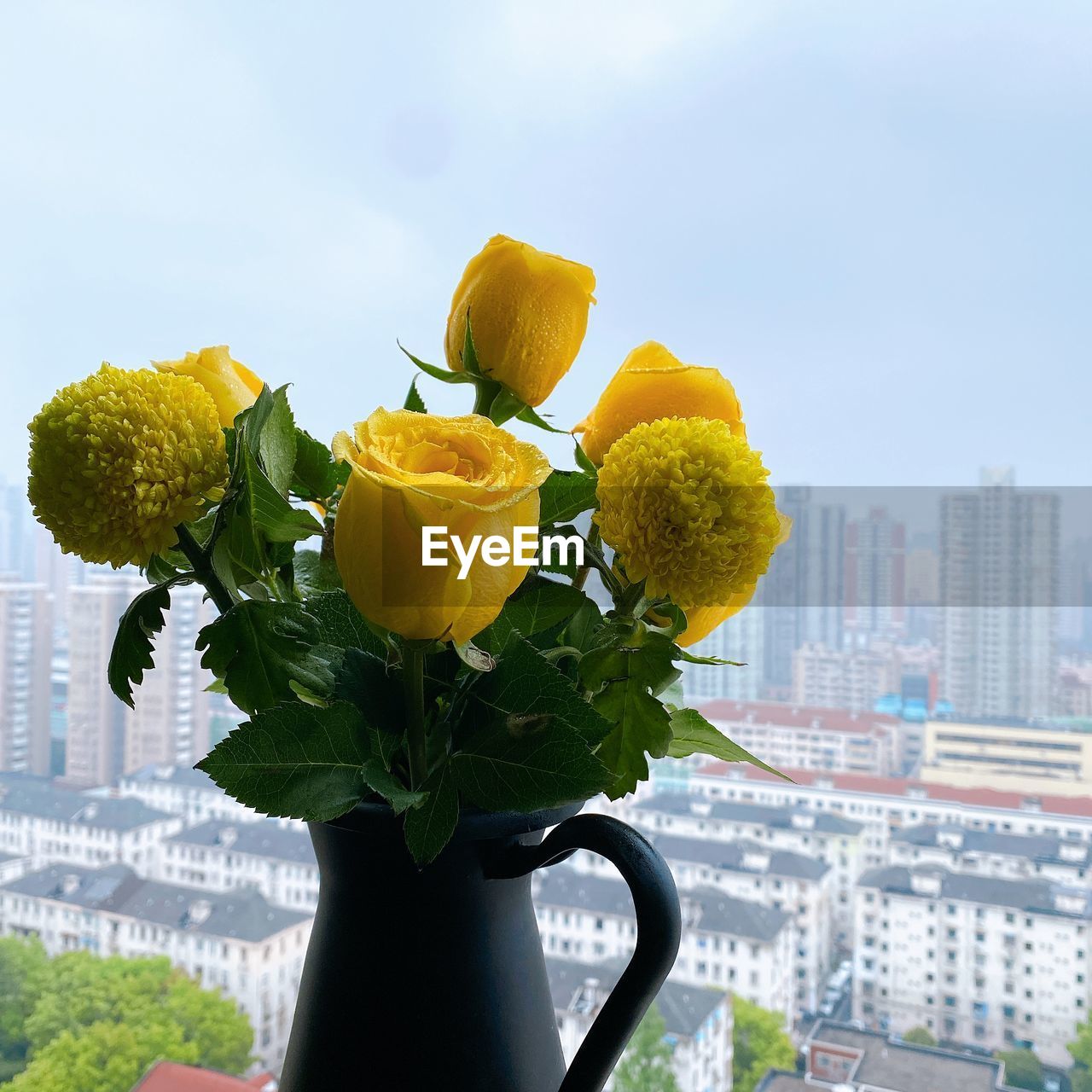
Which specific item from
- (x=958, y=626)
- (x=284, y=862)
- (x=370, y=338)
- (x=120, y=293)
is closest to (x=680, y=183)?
(x=370, y=338)

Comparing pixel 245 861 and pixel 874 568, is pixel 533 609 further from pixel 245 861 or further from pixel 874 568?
pixel 245 861

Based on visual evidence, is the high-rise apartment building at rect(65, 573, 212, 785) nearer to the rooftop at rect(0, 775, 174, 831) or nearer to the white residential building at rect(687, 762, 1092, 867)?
the rooftop at rect(0, 775, 174, 831)

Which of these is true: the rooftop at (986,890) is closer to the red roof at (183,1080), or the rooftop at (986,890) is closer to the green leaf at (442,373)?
the red roof at (183,1080)

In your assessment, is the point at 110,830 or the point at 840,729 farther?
the point at 110,830

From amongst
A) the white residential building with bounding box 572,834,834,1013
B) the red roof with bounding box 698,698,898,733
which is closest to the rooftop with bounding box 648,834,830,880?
the white residential building with bounding box 572,834,834,1013

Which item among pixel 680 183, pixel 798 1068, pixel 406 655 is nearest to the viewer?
pixel 406 655

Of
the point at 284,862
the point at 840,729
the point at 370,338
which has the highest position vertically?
the point at 370,338

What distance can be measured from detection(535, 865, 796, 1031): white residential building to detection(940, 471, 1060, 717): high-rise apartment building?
44cm

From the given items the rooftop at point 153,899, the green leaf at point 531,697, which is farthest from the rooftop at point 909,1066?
the green leaf at point 531,697

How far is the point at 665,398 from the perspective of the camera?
12.2 inches

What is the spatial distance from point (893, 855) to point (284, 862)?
946 millimetres

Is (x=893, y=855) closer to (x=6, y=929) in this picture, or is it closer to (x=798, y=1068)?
(x=798, y=1068)

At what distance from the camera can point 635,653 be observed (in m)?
0.29

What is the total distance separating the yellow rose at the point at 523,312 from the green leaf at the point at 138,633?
4.8 inches
